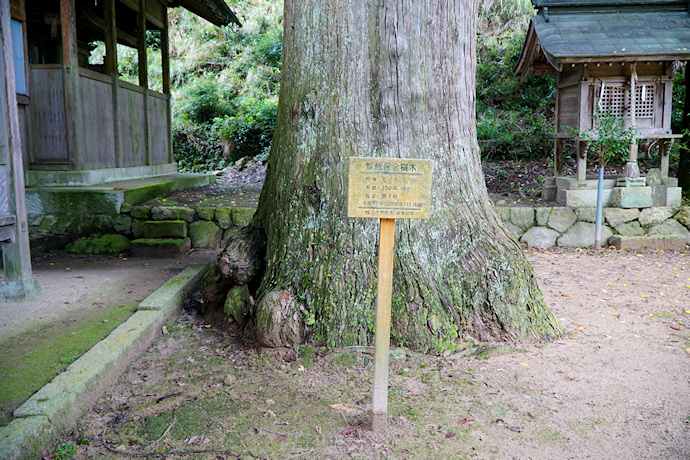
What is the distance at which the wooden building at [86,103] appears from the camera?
23.4 ft

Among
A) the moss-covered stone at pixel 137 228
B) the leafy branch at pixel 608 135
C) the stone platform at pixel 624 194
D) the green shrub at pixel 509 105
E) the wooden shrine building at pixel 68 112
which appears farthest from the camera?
the green shrub at pixel 509 105

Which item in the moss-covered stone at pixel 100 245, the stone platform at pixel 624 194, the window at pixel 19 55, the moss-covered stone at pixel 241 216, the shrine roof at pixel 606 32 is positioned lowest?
the moss-covered stone at pixel 100 245

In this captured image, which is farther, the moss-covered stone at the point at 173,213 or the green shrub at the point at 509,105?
the green shrub at the point at 509,105

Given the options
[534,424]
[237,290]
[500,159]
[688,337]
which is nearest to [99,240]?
[237,290]

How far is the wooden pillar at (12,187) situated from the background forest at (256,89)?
32.6ft

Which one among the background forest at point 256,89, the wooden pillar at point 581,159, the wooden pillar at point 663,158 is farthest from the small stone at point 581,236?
the background forest at point 256,89

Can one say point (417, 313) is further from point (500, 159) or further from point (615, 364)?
point (500, 159)

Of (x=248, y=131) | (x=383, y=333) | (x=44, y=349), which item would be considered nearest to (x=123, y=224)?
(x=44, y=349)

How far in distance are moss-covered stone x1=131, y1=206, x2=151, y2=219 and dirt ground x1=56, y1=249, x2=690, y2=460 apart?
3188 mm

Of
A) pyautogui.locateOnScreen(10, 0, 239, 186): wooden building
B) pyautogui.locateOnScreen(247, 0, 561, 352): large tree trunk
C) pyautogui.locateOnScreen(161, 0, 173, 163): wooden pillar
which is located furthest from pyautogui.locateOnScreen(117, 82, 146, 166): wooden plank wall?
pyautogui.locateOnScreen(247, 0, 561, 352): large tree trunk

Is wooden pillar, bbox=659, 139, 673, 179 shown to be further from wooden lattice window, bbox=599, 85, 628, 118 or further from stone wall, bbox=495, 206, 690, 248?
wooden lattice window, bbox=599, 85, 628, 118

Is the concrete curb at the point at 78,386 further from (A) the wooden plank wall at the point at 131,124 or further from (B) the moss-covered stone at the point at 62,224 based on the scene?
(A) the wooden plank wall at the point at 131,124

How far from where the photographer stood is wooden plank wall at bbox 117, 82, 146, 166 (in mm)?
8680

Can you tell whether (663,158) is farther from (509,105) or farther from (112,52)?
(112,52)
